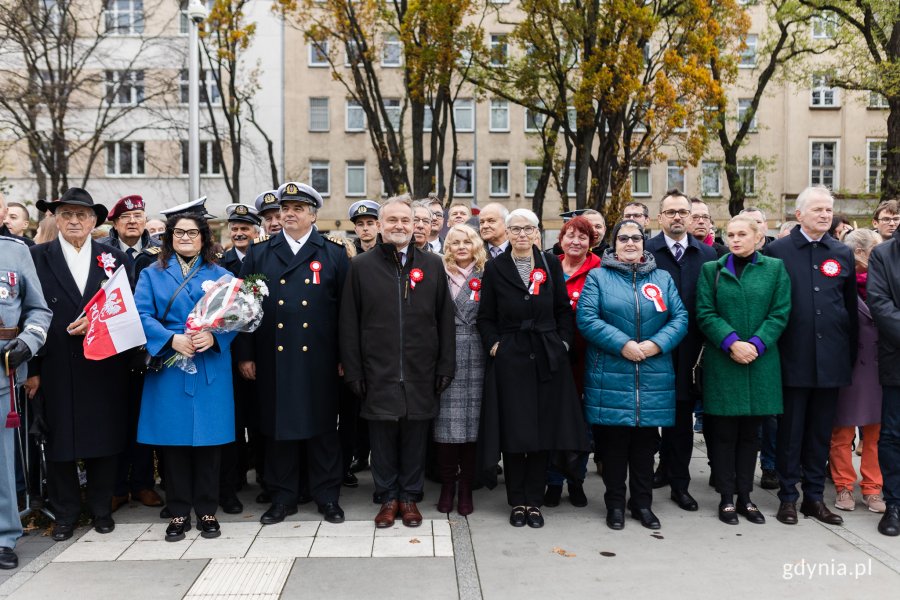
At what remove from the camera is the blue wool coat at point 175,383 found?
198 inches

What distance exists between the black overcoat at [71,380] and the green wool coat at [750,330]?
406 centimetres

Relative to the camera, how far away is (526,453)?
214 inches

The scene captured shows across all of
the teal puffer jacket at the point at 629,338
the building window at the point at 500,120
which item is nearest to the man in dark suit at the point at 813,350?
the teal puffer jacket at the point at 629,338

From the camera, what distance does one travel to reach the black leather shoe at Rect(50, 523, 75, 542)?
511 centimetres

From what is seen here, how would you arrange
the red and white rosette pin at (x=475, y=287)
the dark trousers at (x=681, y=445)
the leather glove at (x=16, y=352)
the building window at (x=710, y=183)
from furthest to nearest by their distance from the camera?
the building window at (x=710, y=183) < the dark trousers at (x=681, y=445) < the red and white rosette pin at (x=475, y=287) < the leather glove at (x=16, y=352)

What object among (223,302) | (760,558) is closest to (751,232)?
(760,558)

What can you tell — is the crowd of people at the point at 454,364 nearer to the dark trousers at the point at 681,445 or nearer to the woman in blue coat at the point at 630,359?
the woman in blue coat at the point at 630,359

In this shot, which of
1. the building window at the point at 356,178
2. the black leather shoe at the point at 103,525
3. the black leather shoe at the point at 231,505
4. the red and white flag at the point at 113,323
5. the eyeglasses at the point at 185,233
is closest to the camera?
the red and white flag at the point at 113,323

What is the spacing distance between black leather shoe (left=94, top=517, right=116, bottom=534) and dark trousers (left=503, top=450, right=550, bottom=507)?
2760 mm

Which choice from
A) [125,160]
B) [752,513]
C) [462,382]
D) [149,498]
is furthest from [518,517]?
[125,160]

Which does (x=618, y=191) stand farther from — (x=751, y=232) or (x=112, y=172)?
(x=112, y=172)

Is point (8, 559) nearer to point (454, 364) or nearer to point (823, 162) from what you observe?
point (454, 364)

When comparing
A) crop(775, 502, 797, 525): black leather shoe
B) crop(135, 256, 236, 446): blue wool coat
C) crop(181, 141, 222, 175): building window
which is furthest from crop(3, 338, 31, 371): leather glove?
crop(181, 141, 222, 175): building window

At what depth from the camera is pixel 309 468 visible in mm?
5645
